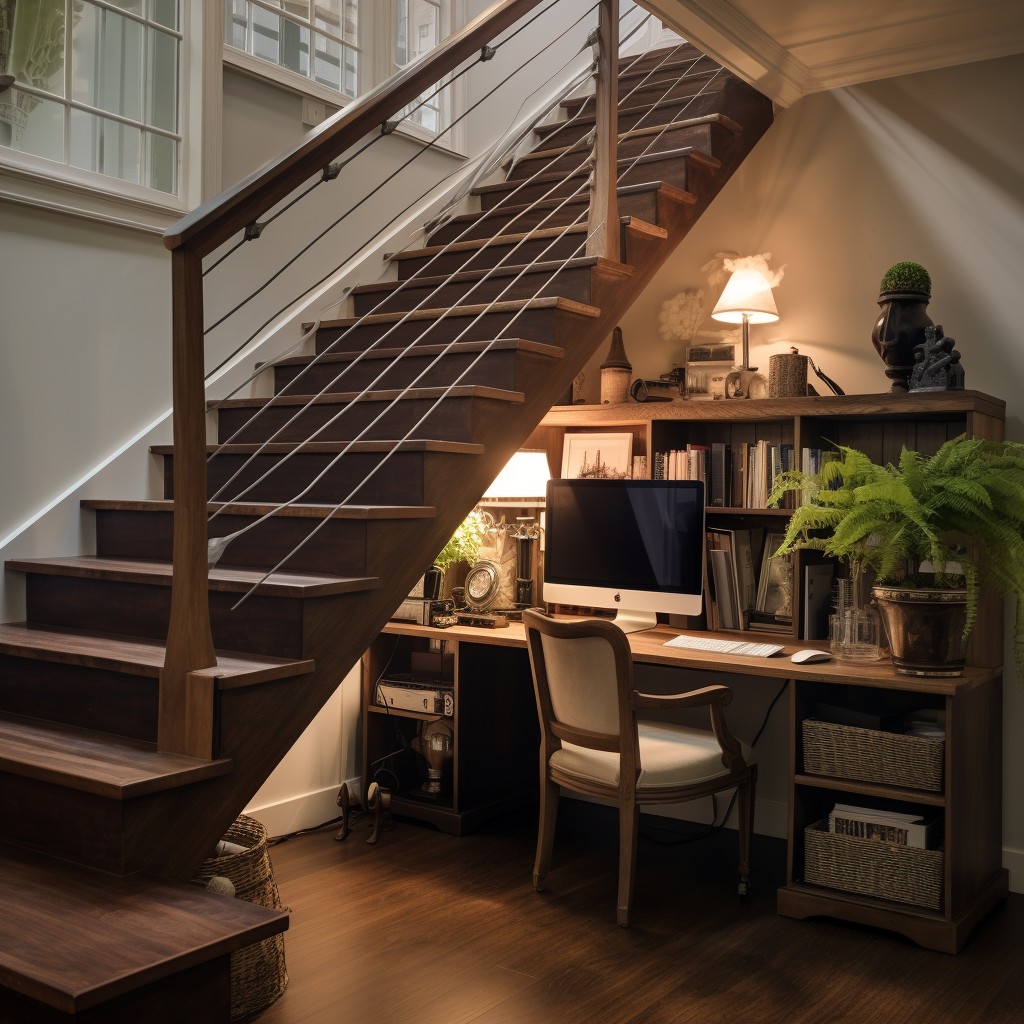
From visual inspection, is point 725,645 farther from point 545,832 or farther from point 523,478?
point 523,478

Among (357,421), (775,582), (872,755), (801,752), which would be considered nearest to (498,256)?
(357,421)

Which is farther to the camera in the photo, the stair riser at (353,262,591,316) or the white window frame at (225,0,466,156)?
the white window frame at (225,0,466,156)

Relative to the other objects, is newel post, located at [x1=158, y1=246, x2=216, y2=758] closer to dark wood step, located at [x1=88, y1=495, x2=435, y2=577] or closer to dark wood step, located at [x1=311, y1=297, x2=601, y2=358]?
dark wood step, located at [x1=88, y1=495, x2=435, y2=577]

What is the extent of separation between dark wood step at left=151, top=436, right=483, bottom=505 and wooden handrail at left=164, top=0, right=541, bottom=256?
690 millimetres

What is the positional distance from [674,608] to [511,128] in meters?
2.57

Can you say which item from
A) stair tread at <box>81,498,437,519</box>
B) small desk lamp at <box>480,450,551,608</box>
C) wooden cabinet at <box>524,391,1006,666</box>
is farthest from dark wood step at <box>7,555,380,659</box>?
wooden cabinet at <box>524,391,1006,666</box>

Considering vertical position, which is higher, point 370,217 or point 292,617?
point 370,217

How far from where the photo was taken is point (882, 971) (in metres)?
2.88

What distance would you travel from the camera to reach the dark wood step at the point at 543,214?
3592 millimetres

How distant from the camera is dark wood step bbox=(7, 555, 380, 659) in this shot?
2434 millimetres

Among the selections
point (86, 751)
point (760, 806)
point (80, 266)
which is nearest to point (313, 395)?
point (80, 266)

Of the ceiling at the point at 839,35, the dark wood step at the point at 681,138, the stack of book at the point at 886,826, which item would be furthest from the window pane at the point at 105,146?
the stack of book at the point at 886,826

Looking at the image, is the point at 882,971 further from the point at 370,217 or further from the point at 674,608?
the point at 370,217

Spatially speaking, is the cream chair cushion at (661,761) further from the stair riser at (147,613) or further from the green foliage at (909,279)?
the green foliage at (909,279)
